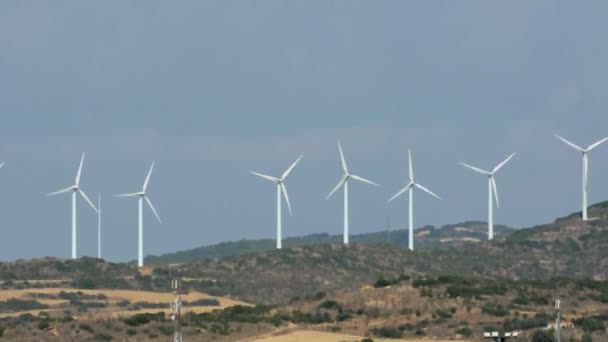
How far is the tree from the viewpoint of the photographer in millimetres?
89000

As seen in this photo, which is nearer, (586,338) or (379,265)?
(586,338)

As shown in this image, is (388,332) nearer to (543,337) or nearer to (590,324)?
(590,324)

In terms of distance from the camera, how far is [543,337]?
89688mm

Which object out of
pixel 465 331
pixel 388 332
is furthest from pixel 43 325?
pixel 465 331

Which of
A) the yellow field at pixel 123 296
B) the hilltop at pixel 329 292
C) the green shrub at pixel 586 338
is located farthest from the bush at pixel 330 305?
the yellow field at pixel 123 296

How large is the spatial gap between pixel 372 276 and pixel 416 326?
243 feet

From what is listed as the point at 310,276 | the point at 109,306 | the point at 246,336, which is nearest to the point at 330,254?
the point at 310,276

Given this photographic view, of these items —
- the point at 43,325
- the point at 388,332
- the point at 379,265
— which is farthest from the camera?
the point at 379,265

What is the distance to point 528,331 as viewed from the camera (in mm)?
96312

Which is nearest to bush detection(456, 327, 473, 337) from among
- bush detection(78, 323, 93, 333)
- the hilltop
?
the hilltop

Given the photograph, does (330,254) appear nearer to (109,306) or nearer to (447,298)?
(109,306)

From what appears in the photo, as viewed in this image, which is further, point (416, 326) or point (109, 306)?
point (109, 306)

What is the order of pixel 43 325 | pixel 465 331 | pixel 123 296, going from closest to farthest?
pixel 465 331 < pixel 43 325 < pixel 123 296

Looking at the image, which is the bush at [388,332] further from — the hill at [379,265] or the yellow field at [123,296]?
the hill at [379,265]
